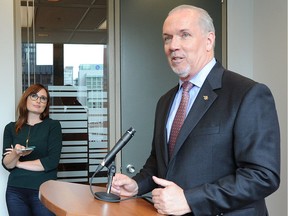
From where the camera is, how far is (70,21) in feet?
12.3

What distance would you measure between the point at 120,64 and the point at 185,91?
2.11m

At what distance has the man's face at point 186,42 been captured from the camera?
4.89ft

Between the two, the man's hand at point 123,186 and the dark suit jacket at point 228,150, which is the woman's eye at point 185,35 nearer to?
the dark suit jacket at point 228,150

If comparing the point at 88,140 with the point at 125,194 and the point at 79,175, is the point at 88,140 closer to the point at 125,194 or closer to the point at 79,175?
the point at 79,175

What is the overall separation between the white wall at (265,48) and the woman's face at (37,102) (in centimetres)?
172

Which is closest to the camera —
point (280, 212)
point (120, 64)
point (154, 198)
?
point (154, 198)

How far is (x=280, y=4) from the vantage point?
3.17 m

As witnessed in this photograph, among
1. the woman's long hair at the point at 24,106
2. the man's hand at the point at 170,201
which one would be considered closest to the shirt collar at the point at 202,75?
the man's hand at the point at 170,201

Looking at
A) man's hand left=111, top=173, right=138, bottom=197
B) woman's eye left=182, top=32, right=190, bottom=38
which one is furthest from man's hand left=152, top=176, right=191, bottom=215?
woman's eye left=182, top=32, right=190, bottom=38

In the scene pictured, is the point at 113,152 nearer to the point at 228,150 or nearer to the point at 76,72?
the point at 228,150

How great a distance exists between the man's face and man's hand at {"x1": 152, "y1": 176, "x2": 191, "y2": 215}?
476 millimetres

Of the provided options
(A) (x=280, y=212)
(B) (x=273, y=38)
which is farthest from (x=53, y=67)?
(A) (x=280, y=212)

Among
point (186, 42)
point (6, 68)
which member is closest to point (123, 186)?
point (186, 42)

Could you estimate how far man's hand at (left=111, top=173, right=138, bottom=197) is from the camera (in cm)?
158
